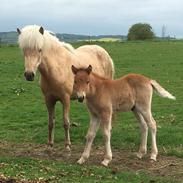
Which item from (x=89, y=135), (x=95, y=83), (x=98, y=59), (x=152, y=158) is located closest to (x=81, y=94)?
(x=95, y=83)

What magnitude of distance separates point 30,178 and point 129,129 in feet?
14.9

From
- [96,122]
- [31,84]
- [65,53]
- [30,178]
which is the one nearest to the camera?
[30,178]

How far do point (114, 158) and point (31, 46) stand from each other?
8.52 ft

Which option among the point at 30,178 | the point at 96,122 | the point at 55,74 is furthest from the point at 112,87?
the point at 30,178

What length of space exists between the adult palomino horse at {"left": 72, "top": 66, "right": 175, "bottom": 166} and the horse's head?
1.18m

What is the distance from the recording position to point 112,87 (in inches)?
354

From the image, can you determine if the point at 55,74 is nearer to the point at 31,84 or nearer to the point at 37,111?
the point at 37,111

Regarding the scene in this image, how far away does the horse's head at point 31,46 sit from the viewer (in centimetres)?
913

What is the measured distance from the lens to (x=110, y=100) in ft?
29.0

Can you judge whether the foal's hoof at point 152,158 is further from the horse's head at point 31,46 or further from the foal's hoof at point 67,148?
the horse's head at point 31,46

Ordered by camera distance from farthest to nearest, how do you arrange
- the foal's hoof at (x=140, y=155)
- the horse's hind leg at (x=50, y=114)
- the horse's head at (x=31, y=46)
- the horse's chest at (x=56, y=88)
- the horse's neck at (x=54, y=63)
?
1. the horse's hind leg at (x=50, y=114)
2. the horse's chest at (x=56, y=88)
3. the horse's neck at (x=54, y=63)
4. the foal's hoof at (x=140, y=155)
5. the horse's head at (x=31, y=46)

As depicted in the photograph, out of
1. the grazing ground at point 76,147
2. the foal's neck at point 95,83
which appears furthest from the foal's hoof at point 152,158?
the foal's neck at point 95,83

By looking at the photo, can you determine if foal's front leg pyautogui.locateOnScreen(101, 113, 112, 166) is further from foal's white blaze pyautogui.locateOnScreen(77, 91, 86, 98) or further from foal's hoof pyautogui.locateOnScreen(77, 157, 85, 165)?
foal's white blaze pyautogui.locateOnScreen(77, 91, 86, 98)

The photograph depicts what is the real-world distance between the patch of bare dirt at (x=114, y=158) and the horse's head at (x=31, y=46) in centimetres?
166
